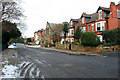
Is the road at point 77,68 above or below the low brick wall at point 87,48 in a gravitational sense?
below

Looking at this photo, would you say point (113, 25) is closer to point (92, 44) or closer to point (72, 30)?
point (92, 44)

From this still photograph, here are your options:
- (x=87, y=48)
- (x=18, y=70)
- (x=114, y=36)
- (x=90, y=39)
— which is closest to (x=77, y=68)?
(x=18, y=70)

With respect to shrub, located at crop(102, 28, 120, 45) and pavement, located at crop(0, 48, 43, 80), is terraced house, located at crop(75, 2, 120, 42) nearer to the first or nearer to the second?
shrub, located at crop(102, 28, 120, 45)

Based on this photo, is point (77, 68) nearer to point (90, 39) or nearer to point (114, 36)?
point (90, 39)

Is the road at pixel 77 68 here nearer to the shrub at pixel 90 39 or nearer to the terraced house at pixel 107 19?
the shrub at pixel 90 39

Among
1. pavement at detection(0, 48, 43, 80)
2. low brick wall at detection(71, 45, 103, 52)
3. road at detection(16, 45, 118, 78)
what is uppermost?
low brick wall at detection(71, 45, 103, 52)

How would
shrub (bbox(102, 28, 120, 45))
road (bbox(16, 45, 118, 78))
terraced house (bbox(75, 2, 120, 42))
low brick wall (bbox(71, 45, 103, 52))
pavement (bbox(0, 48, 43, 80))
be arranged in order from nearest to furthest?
road (bbox(16, 45, 118, 78)), pavement (bbox(0, 48, 43, 80)), shrub (bbox(102, 28, 120, 45)), low brick wall (bbox(71, 45, 103, 52)), terraced house (bbox(75, 2, 120, 42))

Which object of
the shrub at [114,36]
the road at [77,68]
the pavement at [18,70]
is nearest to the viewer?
the road at [77,68]

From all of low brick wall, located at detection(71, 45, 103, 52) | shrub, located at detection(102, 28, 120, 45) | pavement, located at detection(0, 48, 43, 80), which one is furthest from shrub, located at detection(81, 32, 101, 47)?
pavement, located at detection(0, 48, 43, 80)

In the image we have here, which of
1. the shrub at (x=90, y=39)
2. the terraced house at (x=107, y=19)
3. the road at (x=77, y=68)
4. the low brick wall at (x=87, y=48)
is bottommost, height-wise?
the road at (x=77, y=68)

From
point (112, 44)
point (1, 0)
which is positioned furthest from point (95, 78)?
point (1, 0)

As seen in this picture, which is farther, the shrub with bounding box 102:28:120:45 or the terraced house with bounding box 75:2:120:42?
the terraced house with bounding box 75:2:120:42

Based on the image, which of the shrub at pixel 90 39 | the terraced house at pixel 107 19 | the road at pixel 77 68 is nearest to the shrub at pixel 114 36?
the shrub at pixel 90 39

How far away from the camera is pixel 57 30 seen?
44.0 metres
